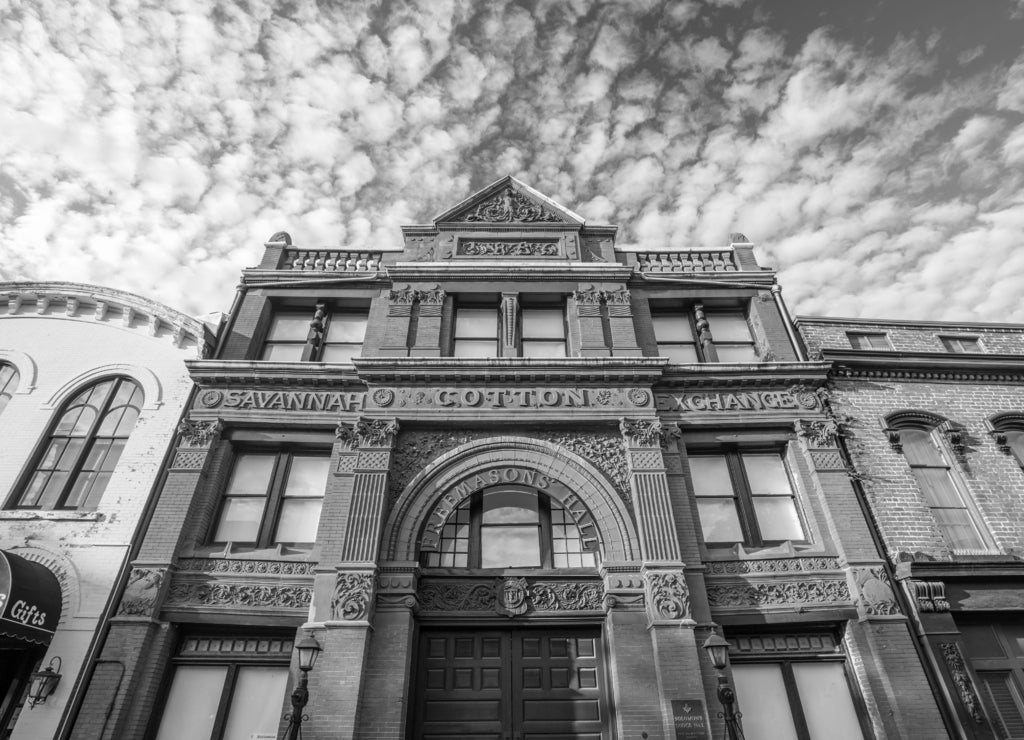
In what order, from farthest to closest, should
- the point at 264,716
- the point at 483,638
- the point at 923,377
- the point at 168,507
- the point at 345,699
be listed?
the point at 923,377, the point at 168,507, the point at 483,638, the point at 264,716, the point at 345,699

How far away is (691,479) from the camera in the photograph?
1445 cm

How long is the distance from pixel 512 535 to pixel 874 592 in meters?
7.67

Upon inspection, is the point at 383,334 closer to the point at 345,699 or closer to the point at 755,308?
the point at 345,699

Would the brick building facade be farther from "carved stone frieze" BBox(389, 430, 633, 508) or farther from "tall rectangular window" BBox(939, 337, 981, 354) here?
"tall rectangular window" BBox(939, 337, 981, 354)

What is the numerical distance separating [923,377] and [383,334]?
14.5 metres

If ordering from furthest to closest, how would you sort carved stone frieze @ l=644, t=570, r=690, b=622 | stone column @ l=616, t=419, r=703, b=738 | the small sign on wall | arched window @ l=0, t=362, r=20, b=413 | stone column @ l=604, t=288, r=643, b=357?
stone column @ l=604, t=288, r=643, b=357 < arched window @ l=0, t=362, r=20, b=413 < carved stone frieze @ l=644, t=570, r=690, b=622 < stone column @ l=616, t=419, r=703, b=738 < the small sign on wall

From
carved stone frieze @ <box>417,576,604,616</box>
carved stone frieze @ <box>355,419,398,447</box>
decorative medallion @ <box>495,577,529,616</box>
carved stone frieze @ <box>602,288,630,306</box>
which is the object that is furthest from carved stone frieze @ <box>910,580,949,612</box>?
carved stone frieze @ <box>355,419,398,447</box>

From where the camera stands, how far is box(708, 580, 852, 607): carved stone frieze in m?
12.6

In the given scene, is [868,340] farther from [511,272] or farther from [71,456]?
[71,456]

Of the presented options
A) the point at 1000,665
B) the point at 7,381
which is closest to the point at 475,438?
the point at 1000,665

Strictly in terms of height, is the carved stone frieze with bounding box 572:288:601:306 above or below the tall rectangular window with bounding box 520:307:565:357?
above

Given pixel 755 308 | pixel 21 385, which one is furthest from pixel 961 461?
pixel 21 385

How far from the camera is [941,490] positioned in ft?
47.2

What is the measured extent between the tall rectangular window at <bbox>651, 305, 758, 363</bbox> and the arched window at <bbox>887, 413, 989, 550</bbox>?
4.06 m
